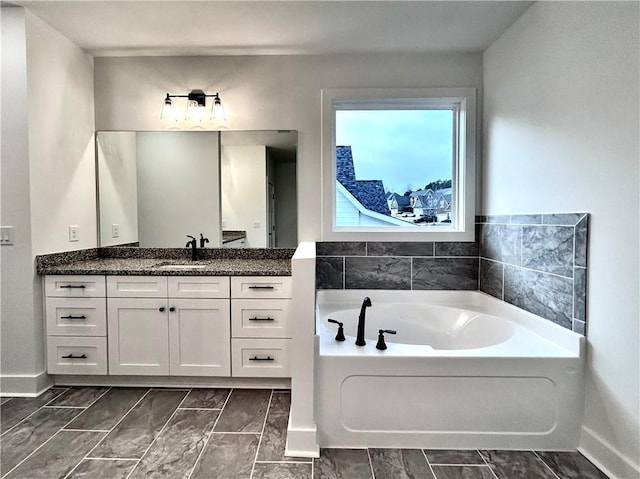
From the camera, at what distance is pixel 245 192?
2969 mm

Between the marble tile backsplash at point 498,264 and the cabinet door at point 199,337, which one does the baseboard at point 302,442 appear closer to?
the cabinet door at point 199,337

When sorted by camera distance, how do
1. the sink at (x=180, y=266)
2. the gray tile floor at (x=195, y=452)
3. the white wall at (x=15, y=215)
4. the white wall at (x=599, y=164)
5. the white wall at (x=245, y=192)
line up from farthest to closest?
the white wall at (x=245, y=192) → the sink at (x=180, y=266) → the white wall at (x=15, y=215) → the gray tile floor at (x=195, y=452) → the white wall at (x=599, y=164)

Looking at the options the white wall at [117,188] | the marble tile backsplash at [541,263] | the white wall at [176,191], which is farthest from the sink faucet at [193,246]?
the marble tile backsplash at [541,263]

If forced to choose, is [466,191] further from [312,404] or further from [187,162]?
[187,162]

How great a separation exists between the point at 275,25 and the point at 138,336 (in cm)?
227

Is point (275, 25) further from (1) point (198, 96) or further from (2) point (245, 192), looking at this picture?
(2) point (245, 192)

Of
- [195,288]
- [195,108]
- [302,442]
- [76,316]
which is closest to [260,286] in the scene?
[195,288]

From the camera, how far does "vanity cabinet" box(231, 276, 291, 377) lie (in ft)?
8.14

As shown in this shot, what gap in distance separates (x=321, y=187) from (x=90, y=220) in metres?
1.86

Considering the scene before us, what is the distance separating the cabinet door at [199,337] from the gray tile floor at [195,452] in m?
0.25

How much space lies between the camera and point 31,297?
2.42 m

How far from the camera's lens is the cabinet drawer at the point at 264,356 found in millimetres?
2480

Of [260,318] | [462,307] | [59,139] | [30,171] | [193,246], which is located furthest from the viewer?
[193,246]

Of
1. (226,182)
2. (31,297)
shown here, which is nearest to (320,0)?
(226,182)
